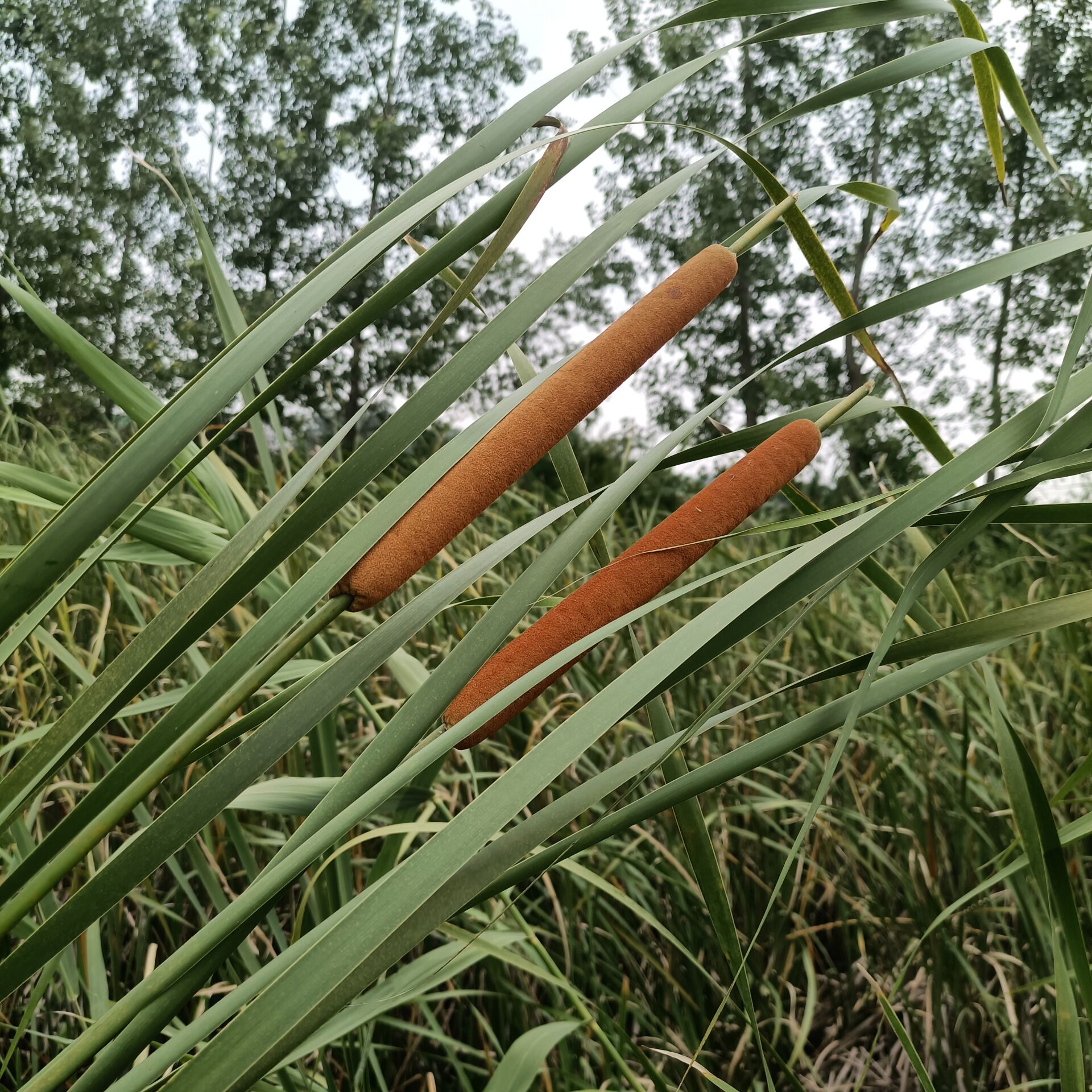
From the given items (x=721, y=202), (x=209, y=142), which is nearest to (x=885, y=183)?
(x=721, y=202)

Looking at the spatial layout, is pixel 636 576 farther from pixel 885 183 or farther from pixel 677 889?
pixel 885 183

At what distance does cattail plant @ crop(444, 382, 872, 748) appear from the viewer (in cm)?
39

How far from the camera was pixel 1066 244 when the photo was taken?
1.35ft

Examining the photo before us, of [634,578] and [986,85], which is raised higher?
[986,85]

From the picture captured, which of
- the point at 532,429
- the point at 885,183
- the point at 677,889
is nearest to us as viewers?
the point at 532,429

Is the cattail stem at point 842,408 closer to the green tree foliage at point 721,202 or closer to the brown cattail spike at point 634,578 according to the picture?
the brown cattail spike at point 634,578

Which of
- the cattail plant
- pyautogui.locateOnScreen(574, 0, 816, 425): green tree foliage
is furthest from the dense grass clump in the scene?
pyautogui.locateOnScreen(574, 0, 816, 425): green tree foliage

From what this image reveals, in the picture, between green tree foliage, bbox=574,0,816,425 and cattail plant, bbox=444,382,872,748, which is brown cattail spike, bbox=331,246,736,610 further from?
green tree foliage, bbox=574,0,816,425

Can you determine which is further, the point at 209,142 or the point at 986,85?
the point at 209,142

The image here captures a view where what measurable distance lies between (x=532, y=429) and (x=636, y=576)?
8cm

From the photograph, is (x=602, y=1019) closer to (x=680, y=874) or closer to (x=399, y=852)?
(x=680, y=874)

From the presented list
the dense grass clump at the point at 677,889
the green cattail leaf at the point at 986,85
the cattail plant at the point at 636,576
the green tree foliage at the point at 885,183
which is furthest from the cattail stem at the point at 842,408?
the green tree foliage at the point at 885,183

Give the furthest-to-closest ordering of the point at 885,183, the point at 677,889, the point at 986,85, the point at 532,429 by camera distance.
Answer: the point at 885,183 < the point at 677,889 < the point at 986,85 < the point at 532,429

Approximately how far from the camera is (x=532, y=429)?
0.38 m
